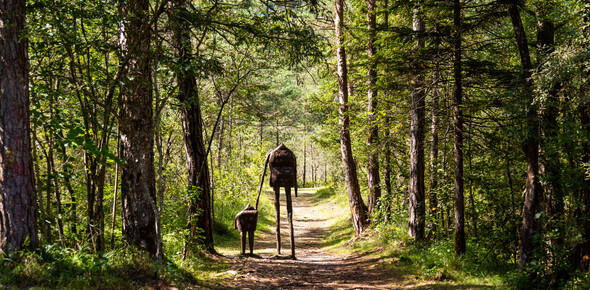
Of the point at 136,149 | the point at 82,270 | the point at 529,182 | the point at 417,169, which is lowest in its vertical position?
the point at 82,270

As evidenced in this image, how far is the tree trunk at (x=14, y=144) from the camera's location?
3918 mm

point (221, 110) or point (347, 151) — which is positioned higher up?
point (221, 110)

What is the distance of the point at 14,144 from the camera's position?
3.98 metres

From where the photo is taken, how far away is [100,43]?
16.5ft

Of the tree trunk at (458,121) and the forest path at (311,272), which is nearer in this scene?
the tree trunk at (458,121)

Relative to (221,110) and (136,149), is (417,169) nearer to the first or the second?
(221,110)

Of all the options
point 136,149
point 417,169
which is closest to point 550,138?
point 417,169

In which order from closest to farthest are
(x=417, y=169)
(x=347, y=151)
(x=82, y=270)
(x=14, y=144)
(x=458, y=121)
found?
(x=14, y=144) < (x=82, y=270) < (x=458, y=121) < (x=417, y=169) < (x=347, y=151)

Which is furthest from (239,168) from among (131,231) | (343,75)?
(131,231)

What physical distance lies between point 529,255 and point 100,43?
7.26m

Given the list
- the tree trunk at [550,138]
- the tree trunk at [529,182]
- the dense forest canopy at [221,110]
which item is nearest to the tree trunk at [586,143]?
the dense forest canopy at [221,110]

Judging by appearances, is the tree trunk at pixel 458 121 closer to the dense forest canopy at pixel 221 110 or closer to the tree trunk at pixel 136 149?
the dense forest canopy at pixel 221 110

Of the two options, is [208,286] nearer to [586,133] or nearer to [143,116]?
[143,116]

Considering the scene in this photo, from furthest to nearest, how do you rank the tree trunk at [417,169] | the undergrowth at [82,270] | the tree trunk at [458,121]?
1. the tree trunk at [417,169]
2. the tree trunk at [458,121]
3. the undergrowth at [82,270]
